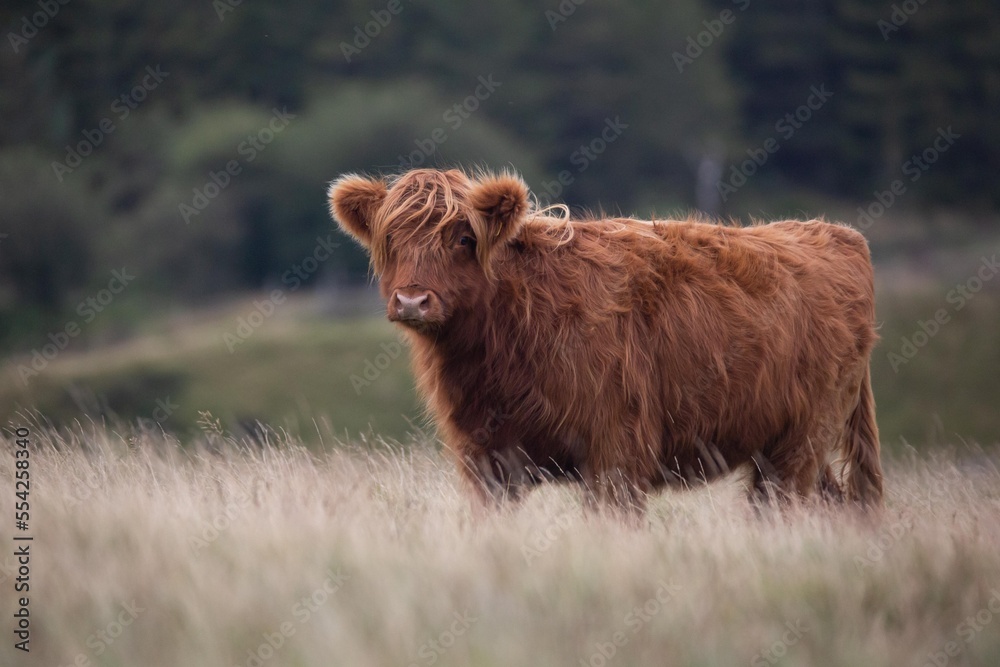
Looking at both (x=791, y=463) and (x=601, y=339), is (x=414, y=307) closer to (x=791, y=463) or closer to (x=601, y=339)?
(x=601, y=339)

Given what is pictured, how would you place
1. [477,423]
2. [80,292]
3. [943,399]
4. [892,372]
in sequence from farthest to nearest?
[80,292] < [892,372] < [943,399] < [477,423]

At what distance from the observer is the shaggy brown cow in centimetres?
585

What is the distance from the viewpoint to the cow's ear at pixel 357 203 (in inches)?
251

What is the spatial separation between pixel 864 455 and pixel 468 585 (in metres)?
3.95

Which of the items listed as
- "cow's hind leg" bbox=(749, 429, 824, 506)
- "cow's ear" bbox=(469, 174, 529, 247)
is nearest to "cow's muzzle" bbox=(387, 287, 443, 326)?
"cow's ear" bbox=(469, 174, 529, 247)

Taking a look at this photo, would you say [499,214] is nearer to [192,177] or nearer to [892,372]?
[892,372]

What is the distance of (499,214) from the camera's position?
5.88m

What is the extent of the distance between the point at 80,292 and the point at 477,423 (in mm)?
42114

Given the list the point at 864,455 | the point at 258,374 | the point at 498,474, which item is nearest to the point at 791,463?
the point at 864,455

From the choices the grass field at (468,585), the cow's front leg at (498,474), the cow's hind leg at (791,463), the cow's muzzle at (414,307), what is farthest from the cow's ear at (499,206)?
the cow's hind leg at (791,463)

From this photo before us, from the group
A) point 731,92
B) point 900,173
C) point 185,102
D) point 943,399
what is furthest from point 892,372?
point 185,102

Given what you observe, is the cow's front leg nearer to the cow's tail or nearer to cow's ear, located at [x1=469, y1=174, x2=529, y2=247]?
cow's ear, located at [x1=469, y1=174, x2=529, y2=247]

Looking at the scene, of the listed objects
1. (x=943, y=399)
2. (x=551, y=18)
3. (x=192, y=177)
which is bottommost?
(x=943, y=399)

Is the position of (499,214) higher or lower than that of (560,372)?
higher
